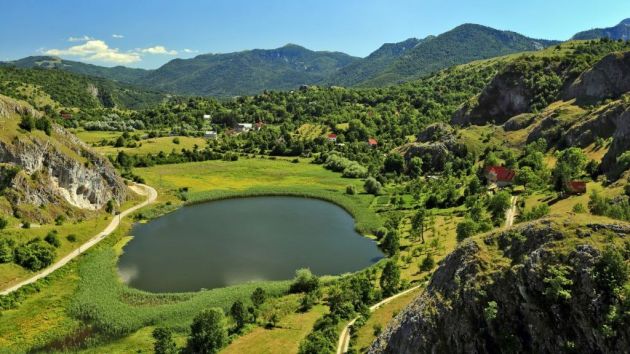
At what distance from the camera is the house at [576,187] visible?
80062 millimetres

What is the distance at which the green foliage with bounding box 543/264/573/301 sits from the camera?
1102 inches

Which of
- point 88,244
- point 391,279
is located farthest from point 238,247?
point 391,279

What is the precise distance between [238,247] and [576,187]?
198ft

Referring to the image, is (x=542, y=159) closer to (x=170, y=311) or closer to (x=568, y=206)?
(x=568, y=206)

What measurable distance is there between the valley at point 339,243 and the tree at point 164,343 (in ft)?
0.48

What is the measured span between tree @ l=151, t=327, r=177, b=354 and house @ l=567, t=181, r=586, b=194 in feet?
225

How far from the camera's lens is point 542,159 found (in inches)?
4306

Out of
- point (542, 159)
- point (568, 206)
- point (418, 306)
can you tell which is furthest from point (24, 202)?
point (542, 159)

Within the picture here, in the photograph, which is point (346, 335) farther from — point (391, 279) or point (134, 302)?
point (134, 302)

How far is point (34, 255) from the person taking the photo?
234 ft

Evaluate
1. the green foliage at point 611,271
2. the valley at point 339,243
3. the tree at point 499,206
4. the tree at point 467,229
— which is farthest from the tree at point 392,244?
the green foliage at point 611,271

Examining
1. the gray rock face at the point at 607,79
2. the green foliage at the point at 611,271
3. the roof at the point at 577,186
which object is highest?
the gray rock face at the point at 607,79

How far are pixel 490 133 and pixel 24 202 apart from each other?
130 meters

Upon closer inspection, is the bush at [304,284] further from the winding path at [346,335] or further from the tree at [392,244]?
the tree at [392,244]
